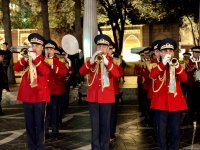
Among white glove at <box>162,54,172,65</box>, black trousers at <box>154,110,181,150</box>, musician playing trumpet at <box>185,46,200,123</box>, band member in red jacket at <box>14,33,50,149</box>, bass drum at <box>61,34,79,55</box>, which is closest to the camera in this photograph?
white glove at <box>162,54,172,65</box>

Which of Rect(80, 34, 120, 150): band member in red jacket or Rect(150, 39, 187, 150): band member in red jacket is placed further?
Rect(80, 34, 120, 150): band member in red jacket

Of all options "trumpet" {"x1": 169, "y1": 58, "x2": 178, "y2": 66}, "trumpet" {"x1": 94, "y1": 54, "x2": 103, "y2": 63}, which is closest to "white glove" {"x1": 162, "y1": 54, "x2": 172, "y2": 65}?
"trumpet" {"x1": 169, "y1": 58, "x2": 178, "y2": 66}

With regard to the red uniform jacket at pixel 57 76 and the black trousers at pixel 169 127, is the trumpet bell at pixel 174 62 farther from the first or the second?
the red uniform jacket at pixel 57 76

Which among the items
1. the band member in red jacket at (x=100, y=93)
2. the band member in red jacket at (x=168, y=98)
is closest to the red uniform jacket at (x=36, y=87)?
the band member in red jacket at (x=100, y=93)

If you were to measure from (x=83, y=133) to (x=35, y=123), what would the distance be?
2.83 m

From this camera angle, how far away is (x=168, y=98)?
6879mm

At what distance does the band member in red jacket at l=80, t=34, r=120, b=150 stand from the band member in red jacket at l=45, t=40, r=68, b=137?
1423mm

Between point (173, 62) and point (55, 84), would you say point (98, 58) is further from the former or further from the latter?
point (55, 84)

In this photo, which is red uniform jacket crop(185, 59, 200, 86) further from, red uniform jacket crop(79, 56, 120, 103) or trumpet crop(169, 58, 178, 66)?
trumpet crop(169, 58, 178, 66)

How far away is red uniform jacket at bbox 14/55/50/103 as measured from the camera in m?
7.06

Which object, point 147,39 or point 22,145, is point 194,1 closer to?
point 147,39

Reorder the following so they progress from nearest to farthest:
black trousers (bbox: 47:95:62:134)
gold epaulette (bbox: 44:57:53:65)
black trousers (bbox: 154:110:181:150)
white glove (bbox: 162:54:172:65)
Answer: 1. white glove (bbox: 162:54:172:65)
2. black trousers (bbox: 154:110:181:150)
3. gold epaulette (bbox: 44:57:53:65)
4. black trousers (bbox: 47:95:62:134)

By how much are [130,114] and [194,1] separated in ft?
52.2

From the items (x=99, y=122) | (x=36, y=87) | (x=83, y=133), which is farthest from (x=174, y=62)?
(x=83, y=133)
